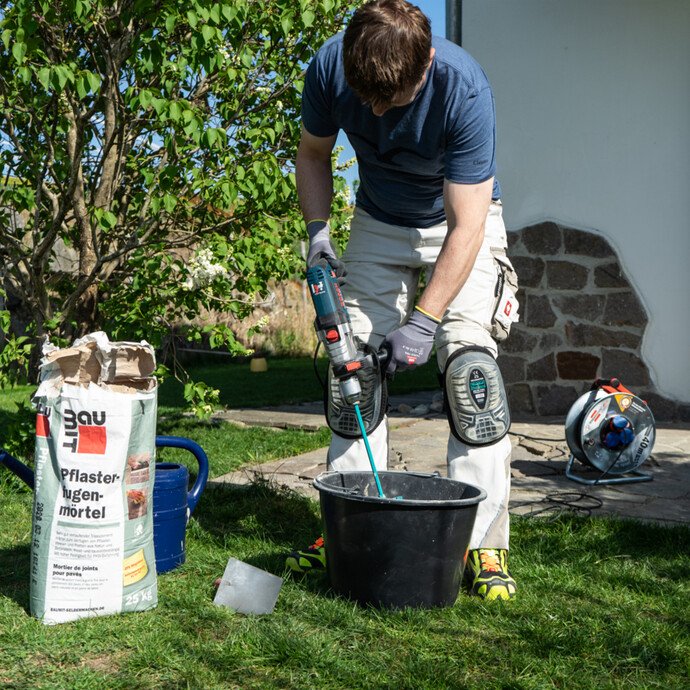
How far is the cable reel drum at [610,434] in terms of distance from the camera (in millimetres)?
4258

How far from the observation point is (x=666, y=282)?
606 cm

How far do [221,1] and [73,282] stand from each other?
2029 millimetres

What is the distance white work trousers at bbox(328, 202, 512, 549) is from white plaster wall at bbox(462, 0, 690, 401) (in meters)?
3.29

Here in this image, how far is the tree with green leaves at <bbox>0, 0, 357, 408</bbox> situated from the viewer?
12.6ft

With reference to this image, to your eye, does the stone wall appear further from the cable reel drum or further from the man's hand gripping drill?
the man's hand gripping drill

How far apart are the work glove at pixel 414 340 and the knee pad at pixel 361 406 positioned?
0.49ft

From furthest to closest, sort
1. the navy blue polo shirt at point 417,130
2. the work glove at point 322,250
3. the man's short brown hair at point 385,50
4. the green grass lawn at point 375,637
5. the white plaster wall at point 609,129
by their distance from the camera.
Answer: the white plaster wall at point 609,129 < the work glove at point 322,250 < the navy blue polo shirt at point 417,130 < the man's short brown hair at point 385,50 < the green grass lawn at point 375,637

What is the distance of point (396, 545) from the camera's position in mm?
2527

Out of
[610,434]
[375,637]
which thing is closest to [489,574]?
[375,637]

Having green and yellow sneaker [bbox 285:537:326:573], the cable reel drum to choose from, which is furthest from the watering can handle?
the cable reel drum

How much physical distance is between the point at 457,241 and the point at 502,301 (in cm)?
40

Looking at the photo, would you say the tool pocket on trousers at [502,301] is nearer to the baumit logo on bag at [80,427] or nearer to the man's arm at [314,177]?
the man's arm at [314,177]

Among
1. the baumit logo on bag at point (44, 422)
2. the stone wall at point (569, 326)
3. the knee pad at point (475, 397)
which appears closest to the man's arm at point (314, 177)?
the knee pad at point (475, 397)

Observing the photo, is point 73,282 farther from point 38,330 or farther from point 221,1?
point 221,1
